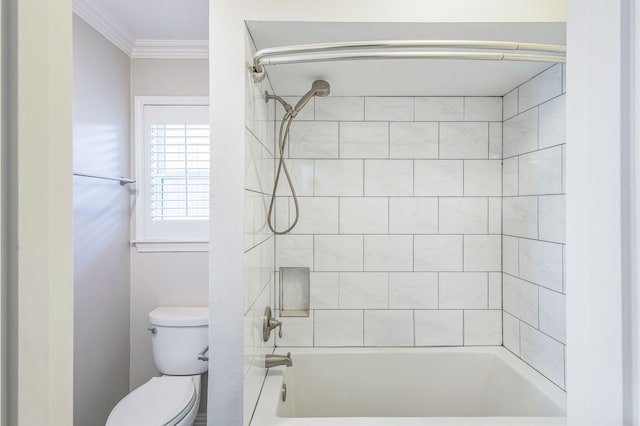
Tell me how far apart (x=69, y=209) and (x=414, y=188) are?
1.86 m

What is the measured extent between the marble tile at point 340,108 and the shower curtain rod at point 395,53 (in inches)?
32.2

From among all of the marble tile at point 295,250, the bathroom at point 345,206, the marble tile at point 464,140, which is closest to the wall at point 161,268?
the bathroom at point 345,206

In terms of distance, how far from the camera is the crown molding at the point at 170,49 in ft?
7.61

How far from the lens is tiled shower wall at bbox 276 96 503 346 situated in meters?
2.01

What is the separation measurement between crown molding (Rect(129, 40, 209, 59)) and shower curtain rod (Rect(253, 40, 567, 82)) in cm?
140

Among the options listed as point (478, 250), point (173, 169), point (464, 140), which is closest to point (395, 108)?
point (464, 140)

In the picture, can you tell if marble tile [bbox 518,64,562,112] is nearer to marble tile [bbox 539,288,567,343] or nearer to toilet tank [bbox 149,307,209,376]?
marble tile [bbox 539,288,567,343]

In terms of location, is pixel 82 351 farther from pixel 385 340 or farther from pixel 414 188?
pixel 414 188

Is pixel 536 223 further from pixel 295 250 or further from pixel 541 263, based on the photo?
pixel 295 250

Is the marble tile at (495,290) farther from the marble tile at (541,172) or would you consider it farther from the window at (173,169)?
the window at (173,169)

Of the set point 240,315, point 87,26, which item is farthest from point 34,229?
point 87,26

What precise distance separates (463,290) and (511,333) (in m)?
0.31

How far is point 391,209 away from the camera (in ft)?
6.61

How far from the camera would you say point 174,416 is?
5.62 ft
